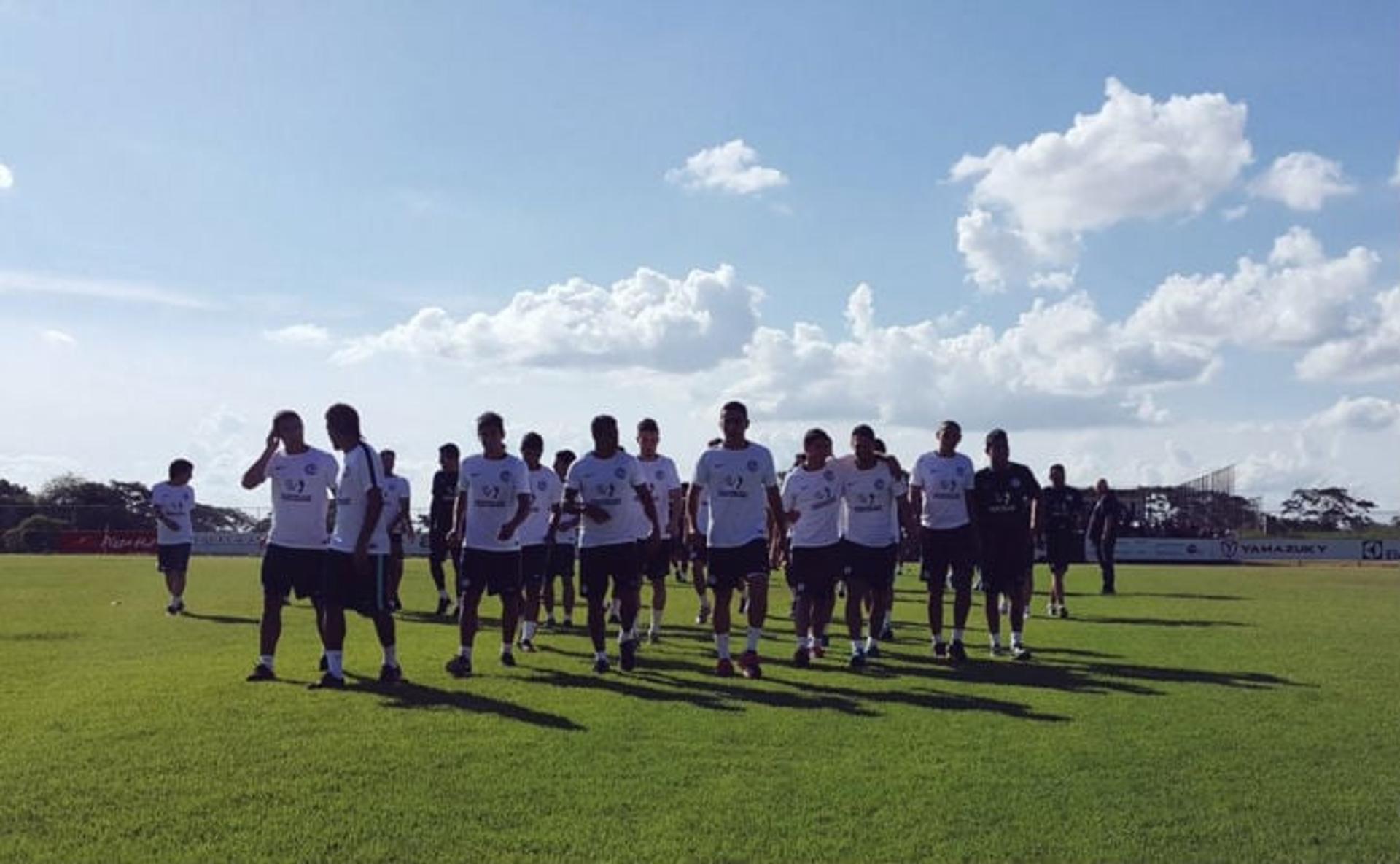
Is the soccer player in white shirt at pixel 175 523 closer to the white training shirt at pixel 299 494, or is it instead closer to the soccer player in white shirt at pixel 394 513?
the soccer player in white shirt at pixel 394 513

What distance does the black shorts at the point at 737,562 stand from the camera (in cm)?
1065

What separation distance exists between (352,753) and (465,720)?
116 cm

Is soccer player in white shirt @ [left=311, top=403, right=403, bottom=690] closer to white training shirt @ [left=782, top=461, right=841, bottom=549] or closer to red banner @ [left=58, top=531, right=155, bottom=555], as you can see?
white training shirt @ [left=782, top=461, right=841, bottom=549]

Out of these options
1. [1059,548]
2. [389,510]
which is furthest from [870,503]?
[1059,548]

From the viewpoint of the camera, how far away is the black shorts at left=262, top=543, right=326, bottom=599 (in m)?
10.1

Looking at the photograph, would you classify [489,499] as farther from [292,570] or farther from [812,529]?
[812,529]

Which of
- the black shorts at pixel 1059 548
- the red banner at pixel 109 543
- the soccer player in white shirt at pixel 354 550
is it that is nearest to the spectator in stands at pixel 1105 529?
the black shorts at pixel 1059 548

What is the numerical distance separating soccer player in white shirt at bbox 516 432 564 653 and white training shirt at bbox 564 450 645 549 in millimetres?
1782

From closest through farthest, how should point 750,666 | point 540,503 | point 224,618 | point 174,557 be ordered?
point 750,666
point 540,503
point 224,618
point 174,557

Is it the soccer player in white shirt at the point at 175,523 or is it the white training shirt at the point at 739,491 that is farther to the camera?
the soccer player in white shirt at the point at 175,523

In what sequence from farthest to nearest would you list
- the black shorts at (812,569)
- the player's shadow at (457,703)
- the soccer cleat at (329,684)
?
the black shorts at (812,569), the soccer cleat at (329,684), the player's shadow at (457,703)

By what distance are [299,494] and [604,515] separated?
7.94 feet

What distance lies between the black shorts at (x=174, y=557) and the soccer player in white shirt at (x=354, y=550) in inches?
353

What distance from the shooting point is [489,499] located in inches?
423
